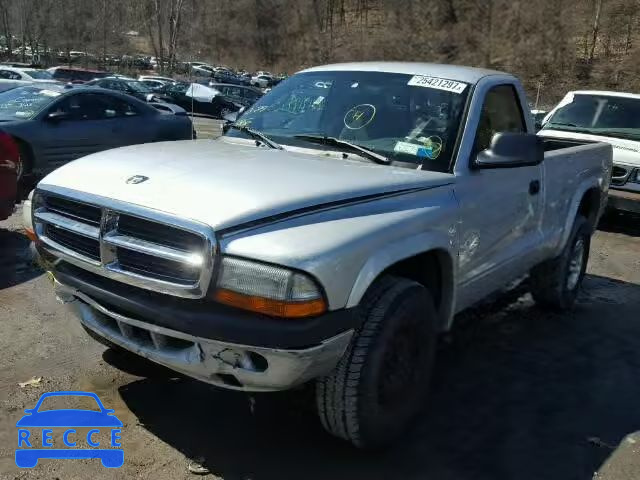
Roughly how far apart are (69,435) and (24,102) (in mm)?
7087

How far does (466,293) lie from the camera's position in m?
3.90

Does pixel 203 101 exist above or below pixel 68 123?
below

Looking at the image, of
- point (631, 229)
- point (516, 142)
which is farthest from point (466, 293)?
point (631, 229)

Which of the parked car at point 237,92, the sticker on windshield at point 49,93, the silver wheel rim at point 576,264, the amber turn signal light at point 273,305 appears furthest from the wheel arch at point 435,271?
the parked car at point 237,92

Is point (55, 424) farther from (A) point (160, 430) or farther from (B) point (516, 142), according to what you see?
(B) point (516, 142)

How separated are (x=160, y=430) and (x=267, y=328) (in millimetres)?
1168

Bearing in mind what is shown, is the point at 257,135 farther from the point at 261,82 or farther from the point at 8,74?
the point at 261,82

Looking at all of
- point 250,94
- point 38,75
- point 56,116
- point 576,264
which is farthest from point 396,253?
point 250,94

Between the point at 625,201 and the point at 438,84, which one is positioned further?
the point at 625,201

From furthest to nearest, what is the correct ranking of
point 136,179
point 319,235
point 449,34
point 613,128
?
point 449,34
point 613,128
point 136,179
point 319,235

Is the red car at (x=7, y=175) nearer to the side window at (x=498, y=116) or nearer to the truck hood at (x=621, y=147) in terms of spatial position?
the side window at (x=498, y=116)

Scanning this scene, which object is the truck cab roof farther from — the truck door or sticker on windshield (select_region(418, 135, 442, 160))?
sticker on windshield (select_region(418, 135, 442, 160))

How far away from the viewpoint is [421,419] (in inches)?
144

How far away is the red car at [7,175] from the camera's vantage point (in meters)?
6.26
